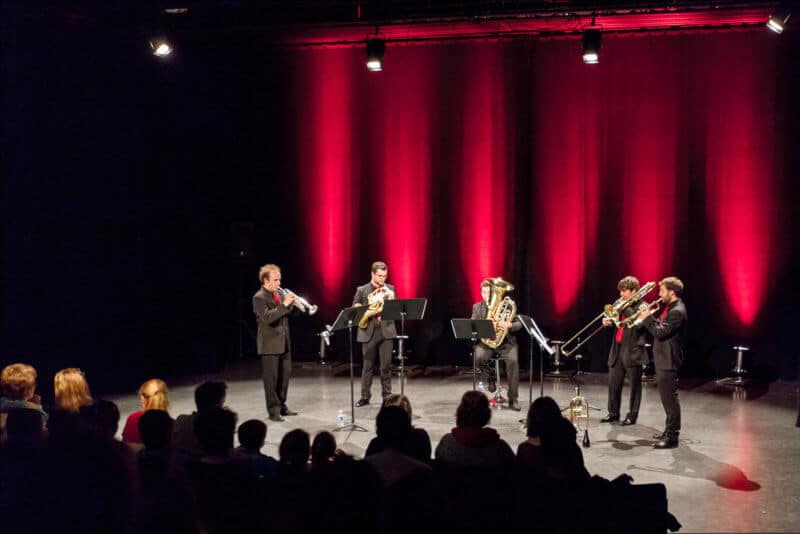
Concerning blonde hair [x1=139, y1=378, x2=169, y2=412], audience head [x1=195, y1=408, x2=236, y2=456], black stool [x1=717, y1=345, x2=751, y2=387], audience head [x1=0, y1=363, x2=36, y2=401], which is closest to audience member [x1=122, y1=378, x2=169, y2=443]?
blonde hair [x1=139, y1=378, x2=169, y2=412]

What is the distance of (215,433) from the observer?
3912mm

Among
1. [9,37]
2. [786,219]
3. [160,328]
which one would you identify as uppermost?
[9,37]

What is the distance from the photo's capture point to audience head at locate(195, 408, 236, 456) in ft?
12.8

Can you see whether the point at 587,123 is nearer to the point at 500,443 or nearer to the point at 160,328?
the point at 160,328

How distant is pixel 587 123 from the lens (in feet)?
40.0

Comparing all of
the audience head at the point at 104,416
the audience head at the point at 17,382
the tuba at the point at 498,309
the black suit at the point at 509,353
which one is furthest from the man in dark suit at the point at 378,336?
the audience head at the point at 104,416

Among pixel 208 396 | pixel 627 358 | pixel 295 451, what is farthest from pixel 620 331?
pixel 295 451

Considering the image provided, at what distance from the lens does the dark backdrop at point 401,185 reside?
10758 millimetres

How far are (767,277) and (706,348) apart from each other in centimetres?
139

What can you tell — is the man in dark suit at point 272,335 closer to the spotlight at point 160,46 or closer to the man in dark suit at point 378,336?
the man in dark suit at point 378,336

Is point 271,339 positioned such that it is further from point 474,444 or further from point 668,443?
point 474,444

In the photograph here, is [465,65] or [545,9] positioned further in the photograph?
[465,65]

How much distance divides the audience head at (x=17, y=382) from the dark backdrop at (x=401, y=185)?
482cm

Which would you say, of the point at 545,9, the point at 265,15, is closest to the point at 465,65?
the point at 545,9
